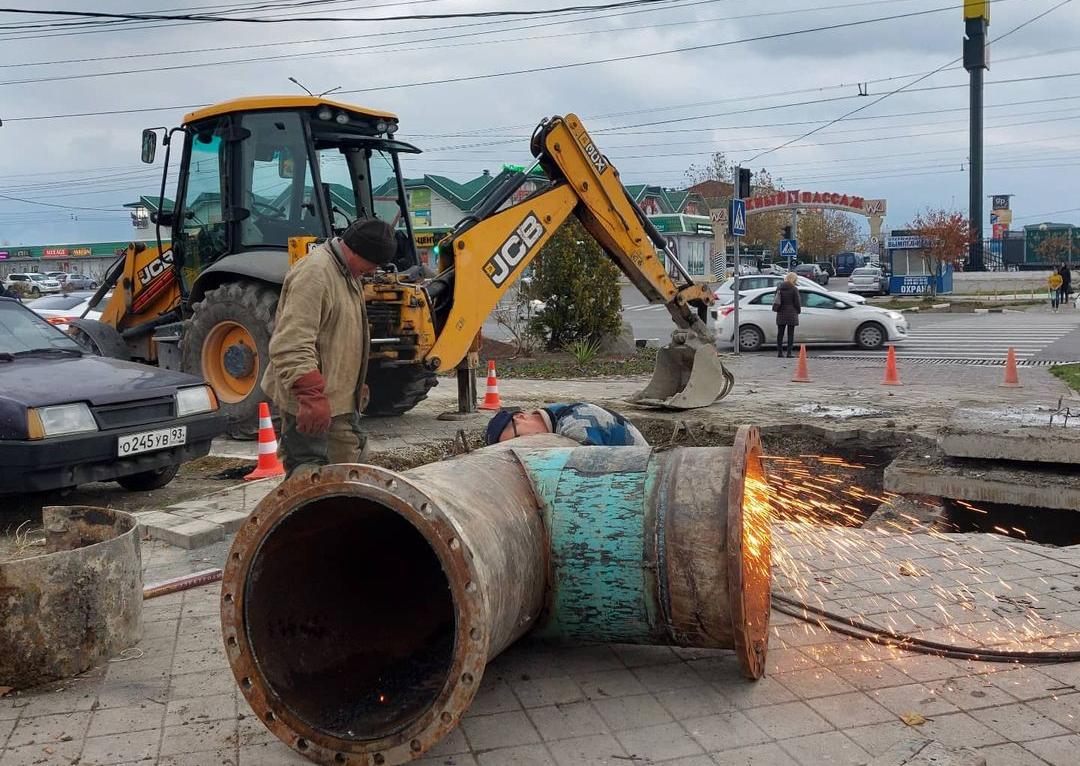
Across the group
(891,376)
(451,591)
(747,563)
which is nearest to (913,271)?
(891,376)

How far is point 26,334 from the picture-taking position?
296 inches

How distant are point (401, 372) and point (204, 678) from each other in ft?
21.0

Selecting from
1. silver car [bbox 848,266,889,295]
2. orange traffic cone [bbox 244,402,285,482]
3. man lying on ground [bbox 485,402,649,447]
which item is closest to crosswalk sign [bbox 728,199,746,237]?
orange traffic cone [bbox 244,402,285,482]

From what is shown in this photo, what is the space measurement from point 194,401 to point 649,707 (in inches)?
186

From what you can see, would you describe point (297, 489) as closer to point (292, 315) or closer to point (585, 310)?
point (292, 315)

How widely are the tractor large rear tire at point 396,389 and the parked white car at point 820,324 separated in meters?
10.5

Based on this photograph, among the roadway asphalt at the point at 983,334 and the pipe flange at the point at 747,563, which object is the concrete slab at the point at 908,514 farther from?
the roadway asphalt at the point at 983,334

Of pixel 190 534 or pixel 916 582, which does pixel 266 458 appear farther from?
pixel 916 582

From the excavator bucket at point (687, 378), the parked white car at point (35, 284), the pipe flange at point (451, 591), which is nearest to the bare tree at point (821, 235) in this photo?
the parked white car at point (35, 284)

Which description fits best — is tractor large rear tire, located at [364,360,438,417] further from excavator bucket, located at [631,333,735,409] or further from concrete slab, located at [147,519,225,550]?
concrete slab, located at [147,519,225,550]

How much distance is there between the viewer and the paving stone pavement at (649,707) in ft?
11.1

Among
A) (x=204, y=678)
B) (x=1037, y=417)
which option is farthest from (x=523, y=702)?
(x=1037, y=417)

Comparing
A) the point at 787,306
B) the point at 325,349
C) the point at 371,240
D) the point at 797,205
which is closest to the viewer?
the point at 371,240

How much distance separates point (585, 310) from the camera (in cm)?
1712
